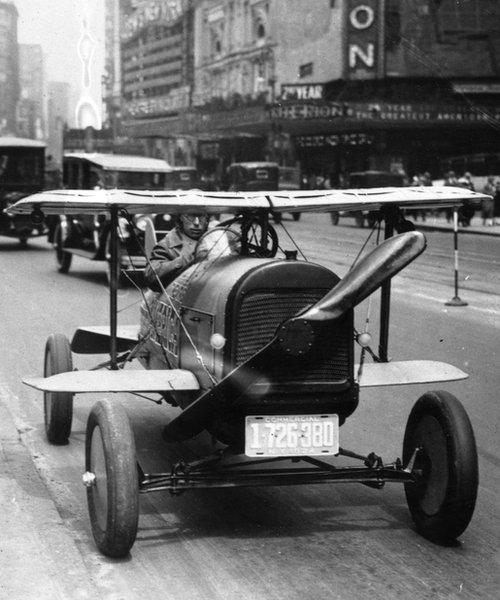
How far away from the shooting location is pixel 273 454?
15.2 feet

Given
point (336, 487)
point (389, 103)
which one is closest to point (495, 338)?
point (336, 487)

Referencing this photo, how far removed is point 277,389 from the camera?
4637 mm

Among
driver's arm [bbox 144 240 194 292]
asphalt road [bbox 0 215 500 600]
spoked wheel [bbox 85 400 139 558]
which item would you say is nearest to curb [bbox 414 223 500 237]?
asphalt road [bbox 0 215 500 600]

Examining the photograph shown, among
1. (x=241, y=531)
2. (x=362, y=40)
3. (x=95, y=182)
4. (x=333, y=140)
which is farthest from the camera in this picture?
(x=362, y=40)

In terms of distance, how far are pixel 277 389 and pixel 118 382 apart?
0.85m

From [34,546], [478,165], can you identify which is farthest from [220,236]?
[478,165]

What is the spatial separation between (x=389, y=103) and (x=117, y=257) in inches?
1906

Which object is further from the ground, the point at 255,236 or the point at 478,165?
the point at 478,165

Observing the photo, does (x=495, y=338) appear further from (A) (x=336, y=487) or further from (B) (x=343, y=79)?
(B) (x=343, y=79)

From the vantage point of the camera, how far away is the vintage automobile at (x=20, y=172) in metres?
26.1

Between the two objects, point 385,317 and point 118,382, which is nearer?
point 118,382

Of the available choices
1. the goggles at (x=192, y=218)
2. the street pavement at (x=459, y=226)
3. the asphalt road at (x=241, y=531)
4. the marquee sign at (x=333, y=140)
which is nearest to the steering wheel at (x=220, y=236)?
the goggles at (x=192, y=218)

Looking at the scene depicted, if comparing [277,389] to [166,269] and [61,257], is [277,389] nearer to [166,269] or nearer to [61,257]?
[166,269]

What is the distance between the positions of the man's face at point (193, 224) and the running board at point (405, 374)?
1.75 m
